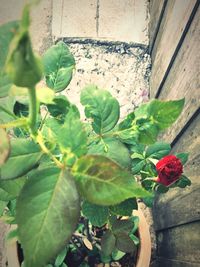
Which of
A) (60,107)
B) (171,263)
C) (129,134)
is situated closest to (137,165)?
(129,134)

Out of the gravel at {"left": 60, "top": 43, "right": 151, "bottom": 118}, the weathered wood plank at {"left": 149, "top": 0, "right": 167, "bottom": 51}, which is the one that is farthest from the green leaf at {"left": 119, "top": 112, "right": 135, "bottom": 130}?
the gravel at {"left": 60, "top": 43, "right": 151, "bottom": 118}

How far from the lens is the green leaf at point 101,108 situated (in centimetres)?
58

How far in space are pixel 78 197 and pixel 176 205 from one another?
65cm

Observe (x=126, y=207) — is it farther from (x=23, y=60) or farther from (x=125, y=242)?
(x=23, y=60)

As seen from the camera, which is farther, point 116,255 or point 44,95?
point 116,255

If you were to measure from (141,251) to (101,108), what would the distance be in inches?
21.4

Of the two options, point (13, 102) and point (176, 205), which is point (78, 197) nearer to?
point (13, 102)

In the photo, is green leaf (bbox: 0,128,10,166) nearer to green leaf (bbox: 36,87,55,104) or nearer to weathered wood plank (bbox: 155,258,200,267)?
green leaf (bbox: 36,87,55,104)

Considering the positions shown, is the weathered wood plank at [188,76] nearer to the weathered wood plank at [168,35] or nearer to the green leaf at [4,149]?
the weathered wood plank at [168,35]

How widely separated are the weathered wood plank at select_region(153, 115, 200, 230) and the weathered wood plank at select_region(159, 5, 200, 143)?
0.14ft

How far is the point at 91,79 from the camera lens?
1468 mm

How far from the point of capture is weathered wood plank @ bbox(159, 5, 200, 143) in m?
0.83

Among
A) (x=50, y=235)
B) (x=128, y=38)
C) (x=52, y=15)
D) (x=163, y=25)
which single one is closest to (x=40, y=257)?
(x=50, y=235)

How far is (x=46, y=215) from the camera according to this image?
1.32ft
